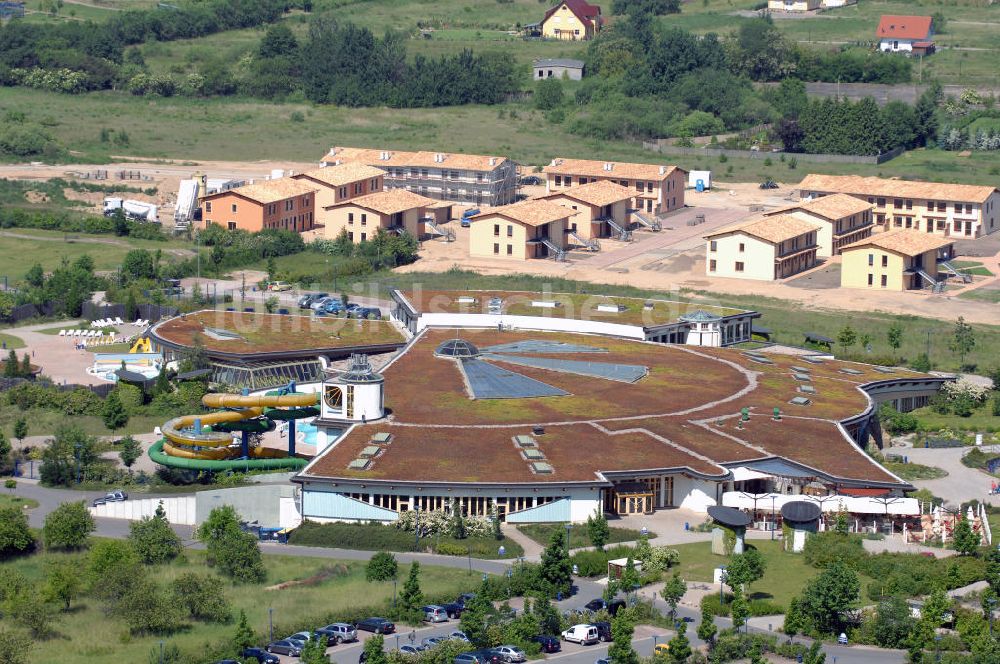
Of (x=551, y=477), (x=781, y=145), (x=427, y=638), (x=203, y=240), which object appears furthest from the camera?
(x=781, y=145)

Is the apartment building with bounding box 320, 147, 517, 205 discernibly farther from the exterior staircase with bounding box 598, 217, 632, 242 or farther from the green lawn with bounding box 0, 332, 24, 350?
the green lawn with bounding box 0, 332, 24, 350

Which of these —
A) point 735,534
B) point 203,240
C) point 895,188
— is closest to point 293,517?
point 735,534

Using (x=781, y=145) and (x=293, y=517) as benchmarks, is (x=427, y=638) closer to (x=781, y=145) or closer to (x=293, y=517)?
(x=293, y=517)

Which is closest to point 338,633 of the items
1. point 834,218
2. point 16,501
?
point 16,501

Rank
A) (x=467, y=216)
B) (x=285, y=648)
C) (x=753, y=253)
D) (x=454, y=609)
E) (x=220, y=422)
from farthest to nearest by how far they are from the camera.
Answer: (x=467, y=216)
(x=753, y=253)
(x=220, y=422)
(x=454, y=609)
(x=285, y=648)

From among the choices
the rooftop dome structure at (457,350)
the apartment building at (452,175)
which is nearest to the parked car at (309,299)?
the rooftop dome structure at (457,350)

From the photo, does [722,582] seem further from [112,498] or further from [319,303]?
[319,303]
